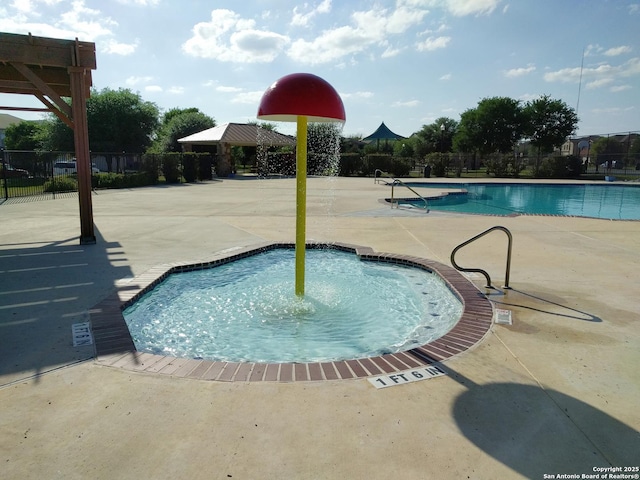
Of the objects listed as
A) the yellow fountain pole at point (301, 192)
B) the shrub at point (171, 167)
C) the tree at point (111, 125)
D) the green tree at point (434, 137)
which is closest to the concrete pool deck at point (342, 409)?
the yellow fountain pole at point (301, 192)

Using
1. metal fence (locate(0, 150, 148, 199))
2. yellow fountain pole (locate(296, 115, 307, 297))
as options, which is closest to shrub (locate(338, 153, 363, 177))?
metal fence (locate(0, 150, 148, 199))

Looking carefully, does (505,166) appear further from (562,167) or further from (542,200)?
(542,200)

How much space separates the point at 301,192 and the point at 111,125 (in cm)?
3553

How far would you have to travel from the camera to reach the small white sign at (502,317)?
14.2ft

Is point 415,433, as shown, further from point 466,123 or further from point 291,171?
point 466,123

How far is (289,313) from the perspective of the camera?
4.93 meters

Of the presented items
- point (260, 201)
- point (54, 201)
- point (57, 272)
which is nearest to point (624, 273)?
point (57, 272)

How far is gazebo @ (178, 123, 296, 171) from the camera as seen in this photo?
3244cm

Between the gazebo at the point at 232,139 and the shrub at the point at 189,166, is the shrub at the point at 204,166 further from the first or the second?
the gazebo at the point at 232,139

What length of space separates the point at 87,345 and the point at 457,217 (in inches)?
412

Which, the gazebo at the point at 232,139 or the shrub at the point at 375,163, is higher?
the gazebo at the point at 232,139

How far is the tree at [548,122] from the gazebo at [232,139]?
24264 mm

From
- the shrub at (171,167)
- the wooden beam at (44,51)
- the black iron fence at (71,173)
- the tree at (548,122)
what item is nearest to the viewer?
the wooden beam at (44,51)

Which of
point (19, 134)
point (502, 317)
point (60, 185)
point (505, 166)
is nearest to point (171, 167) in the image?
point (60, 185)
